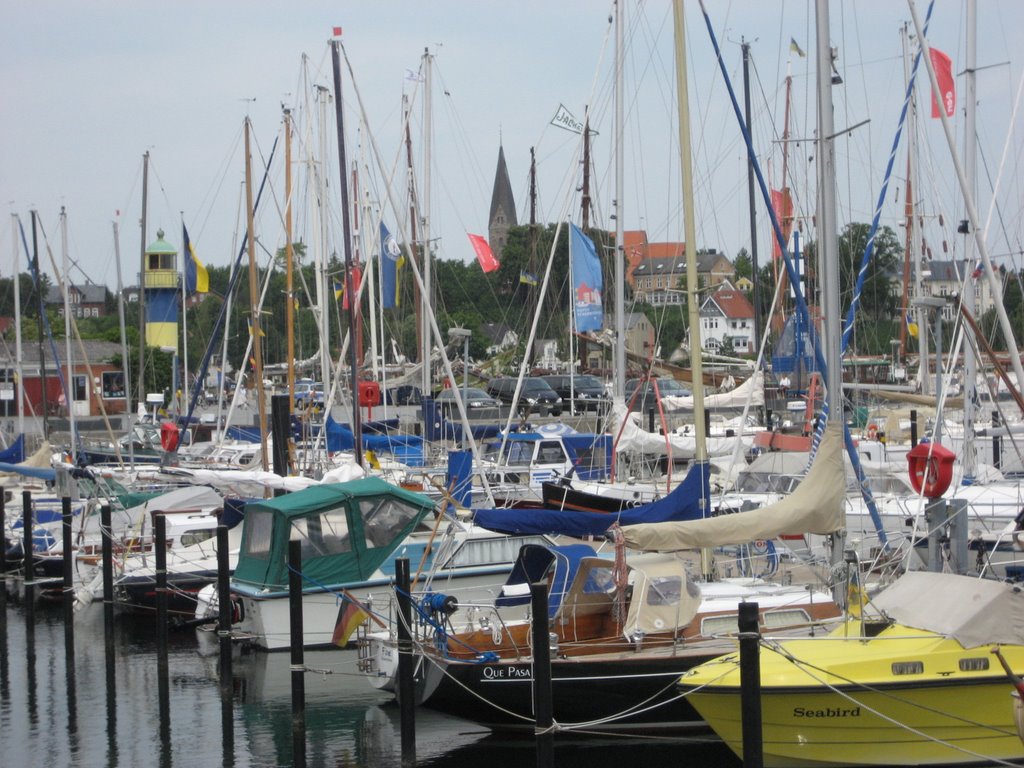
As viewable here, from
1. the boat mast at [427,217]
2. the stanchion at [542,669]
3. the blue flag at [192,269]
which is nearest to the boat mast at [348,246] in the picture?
the boat mast at [427,217]

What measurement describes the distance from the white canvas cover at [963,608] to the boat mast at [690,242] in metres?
4.41

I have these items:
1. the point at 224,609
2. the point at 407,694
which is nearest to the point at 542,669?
the point at 407,694

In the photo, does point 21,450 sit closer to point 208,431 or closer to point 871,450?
point 208,431

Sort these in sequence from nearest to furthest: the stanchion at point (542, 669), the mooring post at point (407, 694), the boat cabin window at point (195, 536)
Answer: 1. the stanchion at point (542, 669)
2. the mooring post at point (407, 694)
3. the boat cabin window at point (195, 536)

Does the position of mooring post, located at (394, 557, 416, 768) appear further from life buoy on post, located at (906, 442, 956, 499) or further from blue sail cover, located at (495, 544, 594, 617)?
life buoy on post, located at (906, 442, 956, 499)

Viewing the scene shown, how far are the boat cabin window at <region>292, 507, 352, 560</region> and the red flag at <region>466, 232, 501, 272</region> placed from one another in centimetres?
1571

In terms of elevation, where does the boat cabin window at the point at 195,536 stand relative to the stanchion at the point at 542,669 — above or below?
below

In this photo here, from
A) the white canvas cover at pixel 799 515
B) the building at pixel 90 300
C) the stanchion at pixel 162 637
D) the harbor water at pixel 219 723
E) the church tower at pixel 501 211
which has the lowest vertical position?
the harbor water at pixel 219 723

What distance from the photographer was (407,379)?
4134 cm

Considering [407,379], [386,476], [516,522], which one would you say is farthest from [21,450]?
[516,522]

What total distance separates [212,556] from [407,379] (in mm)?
15891

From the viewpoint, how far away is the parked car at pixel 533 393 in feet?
177

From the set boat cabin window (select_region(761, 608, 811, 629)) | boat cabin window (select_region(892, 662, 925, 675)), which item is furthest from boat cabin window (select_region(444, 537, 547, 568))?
boat cabin window (select_region(892, 662, 925, 675))

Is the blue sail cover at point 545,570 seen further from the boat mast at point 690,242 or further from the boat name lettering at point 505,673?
the boat mast at point 690,242
